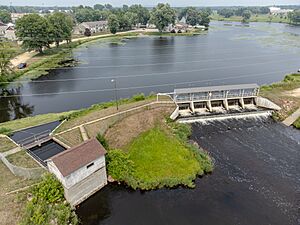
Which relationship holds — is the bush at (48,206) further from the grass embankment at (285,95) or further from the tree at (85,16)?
the tree at (85,16)


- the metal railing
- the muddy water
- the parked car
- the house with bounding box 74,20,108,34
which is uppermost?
the house with bounding box 74,20,108,34

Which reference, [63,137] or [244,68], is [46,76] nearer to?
[63,137]

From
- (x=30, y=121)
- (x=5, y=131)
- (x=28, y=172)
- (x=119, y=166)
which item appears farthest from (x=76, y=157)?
(x=30, y=121)

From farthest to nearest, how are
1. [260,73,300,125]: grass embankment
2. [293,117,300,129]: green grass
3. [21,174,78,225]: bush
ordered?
[260,73,300,125]: grass embankment < [293,117,300,129]: green grass < [21,174,78,225]: bush

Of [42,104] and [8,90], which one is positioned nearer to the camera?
[42,104]

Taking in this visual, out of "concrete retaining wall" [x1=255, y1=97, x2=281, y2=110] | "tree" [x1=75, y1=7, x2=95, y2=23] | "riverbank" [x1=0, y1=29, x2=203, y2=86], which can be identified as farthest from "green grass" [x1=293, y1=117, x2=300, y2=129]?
"tree" [x1=75, y1=7, x2=95, y2=23]

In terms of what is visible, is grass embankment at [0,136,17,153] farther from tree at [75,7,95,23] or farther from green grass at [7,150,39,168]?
tree at [75,7,95,23]

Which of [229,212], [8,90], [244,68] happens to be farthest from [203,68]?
[229,212]

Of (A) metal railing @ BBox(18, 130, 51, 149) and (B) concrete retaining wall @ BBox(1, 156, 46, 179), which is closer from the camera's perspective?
(B) concrete retaining wall @ BBox(1, 156, 46, 179)
